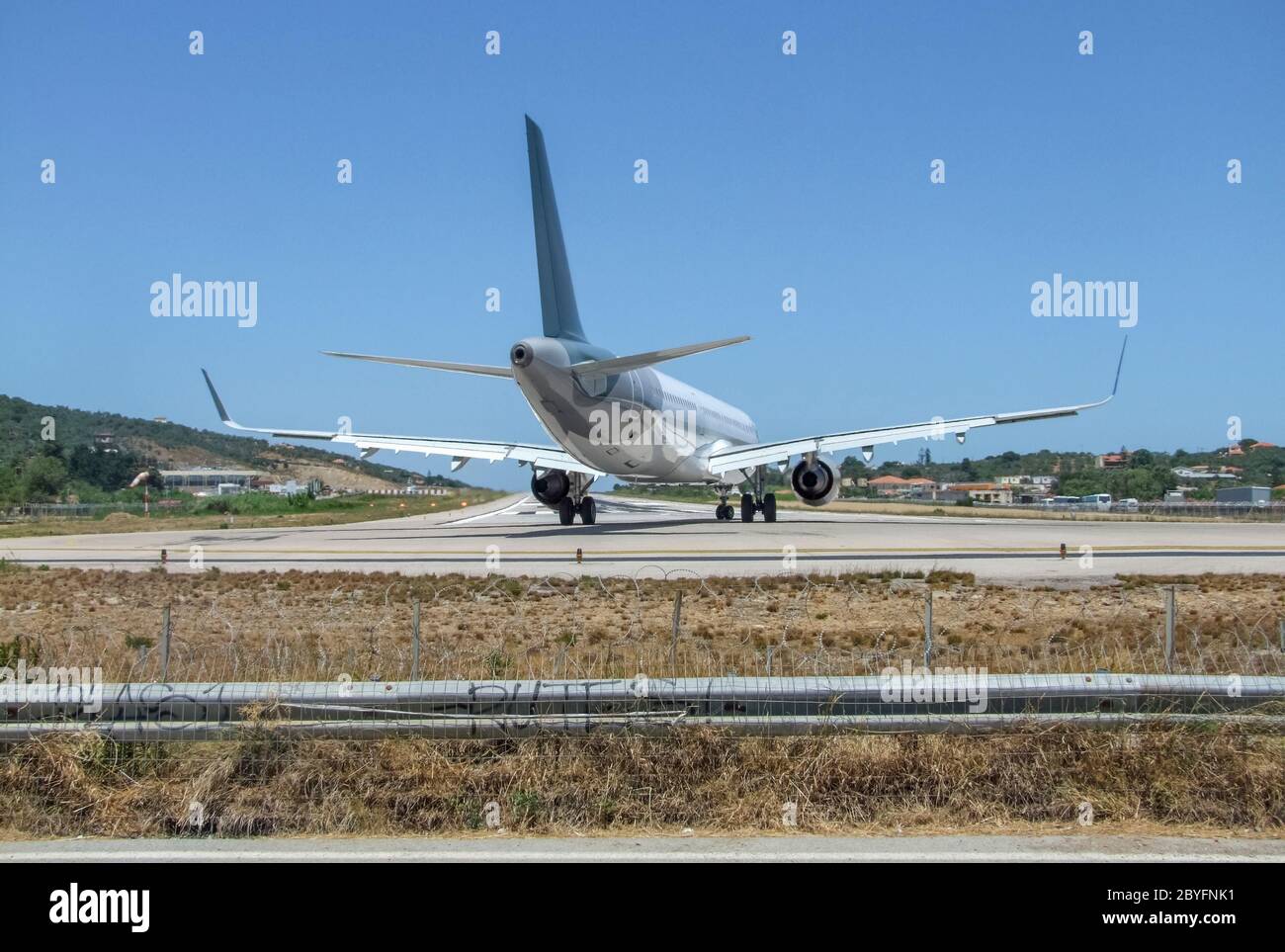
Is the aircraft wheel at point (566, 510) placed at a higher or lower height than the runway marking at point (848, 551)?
higher

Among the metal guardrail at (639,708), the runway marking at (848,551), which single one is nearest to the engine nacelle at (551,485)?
the runway marking at (848,551)

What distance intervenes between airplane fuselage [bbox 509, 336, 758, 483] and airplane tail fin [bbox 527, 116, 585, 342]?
0.92 m

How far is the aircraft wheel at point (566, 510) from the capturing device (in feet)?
145

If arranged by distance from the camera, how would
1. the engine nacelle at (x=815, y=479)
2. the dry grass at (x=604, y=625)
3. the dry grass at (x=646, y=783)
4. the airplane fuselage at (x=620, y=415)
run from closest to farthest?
the dry grass at (x=646, y=783)
the dry grass at (x=604, y=625)
the airplane fuselage at (x=620, y=415)
the engine nacelle at (x=815, y=479)

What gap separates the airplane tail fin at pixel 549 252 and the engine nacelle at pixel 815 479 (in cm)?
934

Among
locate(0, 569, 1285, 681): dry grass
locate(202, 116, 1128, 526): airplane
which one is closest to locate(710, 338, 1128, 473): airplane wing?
locate(202, 116, 1128, 526): airplane

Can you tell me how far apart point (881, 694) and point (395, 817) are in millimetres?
3076

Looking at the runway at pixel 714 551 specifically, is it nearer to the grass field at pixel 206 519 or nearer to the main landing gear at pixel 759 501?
the main landing gear at pixel 759 501

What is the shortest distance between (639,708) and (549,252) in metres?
30.7

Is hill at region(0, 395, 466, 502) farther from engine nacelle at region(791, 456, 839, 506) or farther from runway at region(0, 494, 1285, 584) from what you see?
engine nacelle at region(791, 456, 839, 506)

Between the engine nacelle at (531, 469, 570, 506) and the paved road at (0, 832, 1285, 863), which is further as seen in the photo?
the engine nacelle at (531, 469, 570, 506)

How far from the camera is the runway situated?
81.1 feet

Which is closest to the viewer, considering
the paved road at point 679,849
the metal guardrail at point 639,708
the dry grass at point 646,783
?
the paved road at point 679,849

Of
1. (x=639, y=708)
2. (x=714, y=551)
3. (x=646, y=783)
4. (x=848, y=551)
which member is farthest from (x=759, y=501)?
(x=646, y=783)
